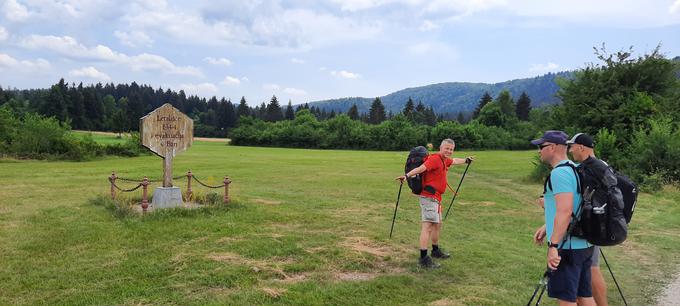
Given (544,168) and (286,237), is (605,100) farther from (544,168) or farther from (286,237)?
(286,237)

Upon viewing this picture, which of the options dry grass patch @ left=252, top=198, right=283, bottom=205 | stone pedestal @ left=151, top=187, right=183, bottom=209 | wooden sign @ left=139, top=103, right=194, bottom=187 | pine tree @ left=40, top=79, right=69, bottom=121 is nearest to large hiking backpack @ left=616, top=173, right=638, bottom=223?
stone pedestal @ left=151, top=187, right=183, bottom=209

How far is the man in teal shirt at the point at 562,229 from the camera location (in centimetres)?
404

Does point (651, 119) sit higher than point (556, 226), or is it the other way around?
point (651, 119)

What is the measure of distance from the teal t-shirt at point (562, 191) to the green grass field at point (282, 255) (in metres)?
1.97

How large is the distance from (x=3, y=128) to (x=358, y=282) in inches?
1578

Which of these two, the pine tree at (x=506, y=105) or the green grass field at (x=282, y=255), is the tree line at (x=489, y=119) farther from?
the green grass field at (x=282, y=255)

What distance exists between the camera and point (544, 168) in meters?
22.9

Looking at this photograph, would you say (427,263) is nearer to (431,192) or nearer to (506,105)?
(431,192)

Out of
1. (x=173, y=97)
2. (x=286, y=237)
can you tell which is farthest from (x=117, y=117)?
(x=286, y=237)

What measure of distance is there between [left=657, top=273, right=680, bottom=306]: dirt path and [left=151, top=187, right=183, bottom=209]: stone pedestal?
Answer: 9934 mm

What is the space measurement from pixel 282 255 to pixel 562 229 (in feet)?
16.2

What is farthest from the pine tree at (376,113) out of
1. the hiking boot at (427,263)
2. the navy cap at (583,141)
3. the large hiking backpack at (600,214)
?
the large hiking backpack at (600,214)

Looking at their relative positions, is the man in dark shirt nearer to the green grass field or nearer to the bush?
the green grass field

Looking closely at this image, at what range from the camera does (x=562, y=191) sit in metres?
4.02
